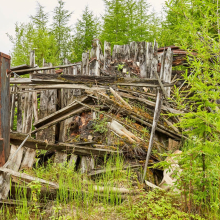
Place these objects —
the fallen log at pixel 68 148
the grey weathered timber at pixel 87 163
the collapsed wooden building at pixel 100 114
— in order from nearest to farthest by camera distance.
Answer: the fallen log at pixel 68 148 < the collapsed wooden building at pixel 100 114 < the grey weathered timber at pixel 87 163

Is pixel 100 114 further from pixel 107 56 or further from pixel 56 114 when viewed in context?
pixel 107 56

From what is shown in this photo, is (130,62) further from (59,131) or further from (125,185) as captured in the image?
(125,185)

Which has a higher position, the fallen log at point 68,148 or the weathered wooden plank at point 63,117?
the weathered wooden plank at point 63,117

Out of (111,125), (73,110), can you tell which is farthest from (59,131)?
(111,125)

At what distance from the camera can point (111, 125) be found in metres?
4.96

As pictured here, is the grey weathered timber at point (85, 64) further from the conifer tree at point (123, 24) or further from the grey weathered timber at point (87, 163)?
the conifer tree at point (123, 24)

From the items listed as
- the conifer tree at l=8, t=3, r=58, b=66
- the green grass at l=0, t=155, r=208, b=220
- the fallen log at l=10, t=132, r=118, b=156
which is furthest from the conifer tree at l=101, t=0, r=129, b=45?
the green grass at l=0, t=155, r=208, b=220

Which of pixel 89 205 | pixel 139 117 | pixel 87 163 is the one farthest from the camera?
pixel 139 117

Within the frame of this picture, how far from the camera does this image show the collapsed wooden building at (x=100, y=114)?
4.28 meters

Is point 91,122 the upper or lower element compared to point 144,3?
lower

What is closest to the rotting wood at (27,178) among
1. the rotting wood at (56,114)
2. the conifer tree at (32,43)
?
the rotting wood at (56,114)

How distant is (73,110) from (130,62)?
9.15 ft

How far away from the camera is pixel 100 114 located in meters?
5.37

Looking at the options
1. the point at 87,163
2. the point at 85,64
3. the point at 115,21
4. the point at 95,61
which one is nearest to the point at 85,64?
the point at 85,64
